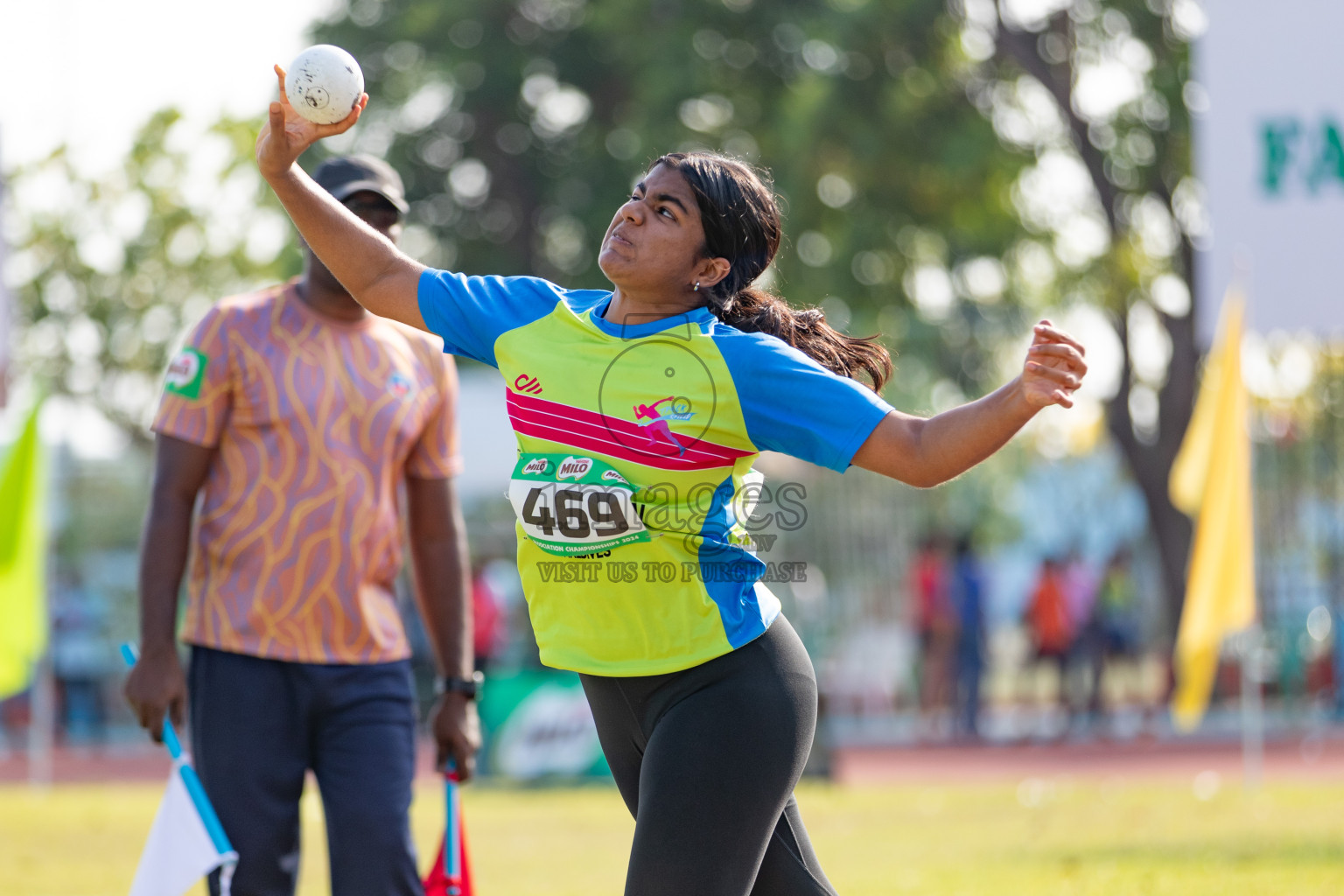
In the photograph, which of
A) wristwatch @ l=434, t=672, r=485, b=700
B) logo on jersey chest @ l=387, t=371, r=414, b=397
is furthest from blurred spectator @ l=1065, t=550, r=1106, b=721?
logo on jersey chest @ l=387, t=371, r=414, b=397

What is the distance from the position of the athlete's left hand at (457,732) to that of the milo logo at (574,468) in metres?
1.57

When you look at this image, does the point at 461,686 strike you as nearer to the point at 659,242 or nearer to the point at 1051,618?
the point at 659,242

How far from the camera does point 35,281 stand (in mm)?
31547

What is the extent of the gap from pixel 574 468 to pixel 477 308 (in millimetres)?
431

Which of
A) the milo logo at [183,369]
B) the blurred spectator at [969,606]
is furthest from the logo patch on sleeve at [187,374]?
the blurred spectator at [969,606]

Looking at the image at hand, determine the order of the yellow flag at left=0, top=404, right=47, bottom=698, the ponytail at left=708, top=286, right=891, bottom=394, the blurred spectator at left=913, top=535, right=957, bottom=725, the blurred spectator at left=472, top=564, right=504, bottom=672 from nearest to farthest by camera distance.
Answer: the ponytail at left=708, top=286, right=891, bottom=394 → the yellow flag at left=0, top=404, right=47, bottom=698 → the blurred spectator at left=472, top=564, right=504, bottom=672 → the blurred spectator at left=913, top=535, right=957, bottom=725

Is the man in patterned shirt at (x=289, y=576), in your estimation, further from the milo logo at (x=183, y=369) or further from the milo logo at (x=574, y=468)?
the milo logo at (x=574, y=468)

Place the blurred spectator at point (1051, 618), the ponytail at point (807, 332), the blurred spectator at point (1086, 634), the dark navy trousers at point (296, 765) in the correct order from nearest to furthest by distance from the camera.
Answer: the ponytail at point (807, 332) → the dark navy trousers at point (296, 765) → the blurred spectator at point (1051, 618) → the blurred spectator at point (1086, 634)

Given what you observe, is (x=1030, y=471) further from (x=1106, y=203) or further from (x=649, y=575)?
(x=649, y=575)

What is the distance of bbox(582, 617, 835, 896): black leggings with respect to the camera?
310cm

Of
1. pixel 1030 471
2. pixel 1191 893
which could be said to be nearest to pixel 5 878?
pixel 1191 893

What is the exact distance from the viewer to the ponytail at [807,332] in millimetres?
3383

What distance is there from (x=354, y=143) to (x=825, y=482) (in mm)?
12642

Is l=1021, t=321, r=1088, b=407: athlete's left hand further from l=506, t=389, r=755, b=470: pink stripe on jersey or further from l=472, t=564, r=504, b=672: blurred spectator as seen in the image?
l=472, t=564, r=504, b=672: blurred spectator
